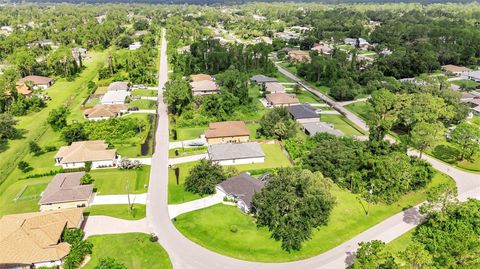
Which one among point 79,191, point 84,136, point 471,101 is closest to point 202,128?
point 84,136

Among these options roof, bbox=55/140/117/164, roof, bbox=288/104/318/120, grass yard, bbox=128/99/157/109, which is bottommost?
grass yard, bbox=128/99/157/109

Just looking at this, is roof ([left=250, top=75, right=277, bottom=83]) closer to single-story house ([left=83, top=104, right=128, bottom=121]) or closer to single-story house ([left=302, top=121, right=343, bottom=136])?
single-story house ([left=302, top=121, right=343, bottom=136])

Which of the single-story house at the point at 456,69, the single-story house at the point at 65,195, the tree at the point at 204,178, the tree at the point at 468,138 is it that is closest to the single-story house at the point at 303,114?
the tree at the point at 468,138

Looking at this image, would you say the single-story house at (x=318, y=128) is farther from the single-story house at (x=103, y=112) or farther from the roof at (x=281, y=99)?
the single-story house at (x=103, y=112)

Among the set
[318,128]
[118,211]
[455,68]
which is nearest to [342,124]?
[318,128]

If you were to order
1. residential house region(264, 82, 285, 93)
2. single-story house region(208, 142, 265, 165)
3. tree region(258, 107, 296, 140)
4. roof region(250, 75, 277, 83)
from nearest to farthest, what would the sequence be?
single-story house region(208, 142, 265, 165)
tree region(258, 107, 296, 140)
residential house region(264, 82, 285, 93)
roof region(250, 75, 277, 83)

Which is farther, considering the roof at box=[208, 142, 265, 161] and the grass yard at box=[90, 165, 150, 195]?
the roof at box=[208, 142, 265, 161]

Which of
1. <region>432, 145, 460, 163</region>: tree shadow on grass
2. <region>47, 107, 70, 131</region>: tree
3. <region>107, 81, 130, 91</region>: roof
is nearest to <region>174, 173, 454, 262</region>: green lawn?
<region>432, 145, 460, 163</region>: tree shadow on grass

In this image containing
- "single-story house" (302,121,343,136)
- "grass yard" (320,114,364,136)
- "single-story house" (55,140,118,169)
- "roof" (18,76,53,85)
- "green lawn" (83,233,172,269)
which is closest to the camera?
"green lawn" (83,233,172,269)
